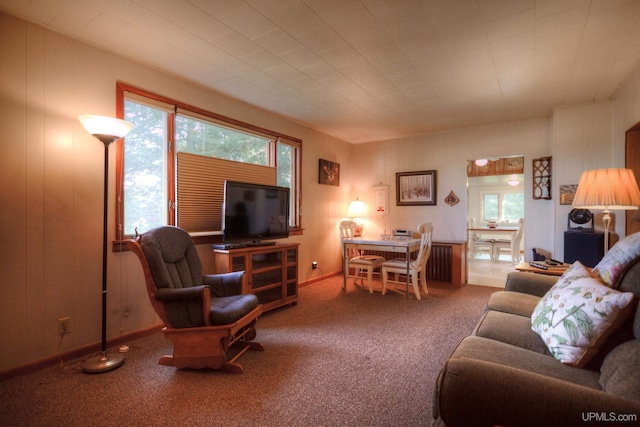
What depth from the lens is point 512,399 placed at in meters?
0.97

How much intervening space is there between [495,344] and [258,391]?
54.7 inches

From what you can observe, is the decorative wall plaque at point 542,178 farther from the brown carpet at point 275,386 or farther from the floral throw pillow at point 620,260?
the floral throw pillow at point 620,260

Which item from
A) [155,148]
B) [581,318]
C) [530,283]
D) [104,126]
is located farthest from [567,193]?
[104,126]

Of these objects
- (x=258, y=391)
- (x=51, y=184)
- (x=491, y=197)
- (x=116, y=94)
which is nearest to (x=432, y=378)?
(x=258, y=391)

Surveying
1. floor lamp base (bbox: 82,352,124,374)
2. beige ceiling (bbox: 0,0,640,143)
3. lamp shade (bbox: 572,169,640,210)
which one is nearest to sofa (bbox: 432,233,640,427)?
lamp shade (bbox: 572,169,640,210)

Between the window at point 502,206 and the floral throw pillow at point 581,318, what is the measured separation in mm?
9161

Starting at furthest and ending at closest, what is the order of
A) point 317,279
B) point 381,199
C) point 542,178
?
point 381,199 → point 317,279 → point 542,178

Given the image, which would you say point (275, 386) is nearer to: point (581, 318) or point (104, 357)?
point (104, 357)

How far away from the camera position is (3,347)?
2125mm

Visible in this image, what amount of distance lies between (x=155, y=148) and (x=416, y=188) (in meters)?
4.03

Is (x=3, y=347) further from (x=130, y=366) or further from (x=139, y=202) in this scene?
(x=139, y=202)

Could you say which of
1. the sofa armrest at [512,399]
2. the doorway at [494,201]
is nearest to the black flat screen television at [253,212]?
the sofa armrest at [512,399]

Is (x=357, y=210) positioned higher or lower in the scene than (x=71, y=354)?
higher

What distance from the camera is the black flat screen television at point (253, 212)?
3.27 m
